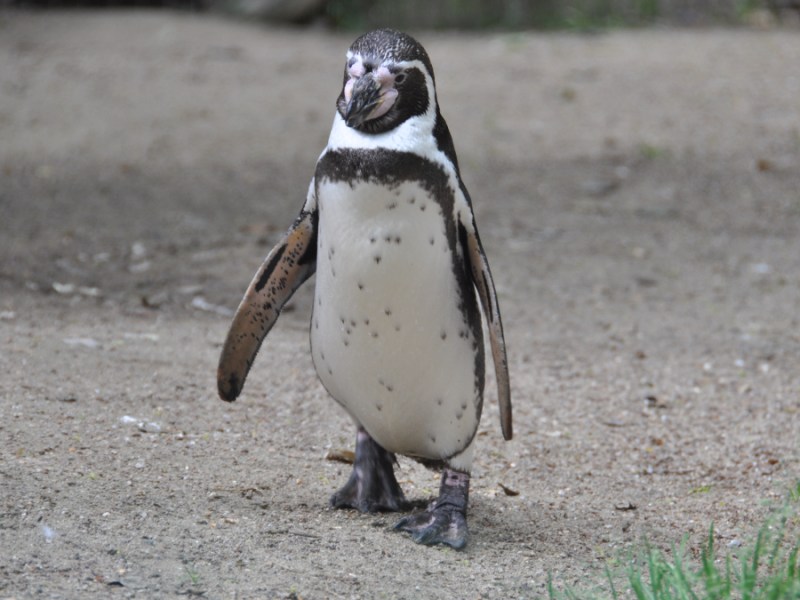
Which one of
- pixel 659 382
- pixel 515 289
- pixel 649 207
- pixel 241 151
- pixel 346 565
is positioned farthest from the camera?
pixel 241 151

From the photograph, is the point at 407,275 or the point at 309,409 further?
the point at 309,409

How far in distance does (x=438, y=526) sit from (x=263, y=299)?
2.61ft

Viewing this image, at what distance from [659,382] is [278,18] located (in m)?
7.31

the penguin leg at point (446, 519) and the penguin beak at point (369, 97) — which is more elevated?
the penguin beak at point (369, 97)

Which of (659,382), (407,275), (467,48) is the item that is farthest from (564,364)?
(467,48)

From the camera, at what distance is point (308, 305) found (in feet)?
18.5

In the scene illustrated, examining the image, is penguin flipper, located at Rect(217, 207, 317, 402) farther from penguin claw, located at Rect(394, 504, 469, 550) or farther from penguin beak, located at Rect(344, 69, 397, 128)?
penguin claw, located at Rect(394, 504, 469, 550)

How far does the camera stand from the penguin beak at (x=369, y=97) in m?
2.93

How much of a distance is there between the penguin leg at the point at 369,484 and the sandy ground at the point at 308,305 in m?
0.08

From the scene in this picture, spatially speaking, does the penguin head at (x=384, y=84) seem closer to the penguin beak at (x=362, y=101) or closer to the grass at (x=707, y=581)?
the penguin beak at (x=362, y=101)

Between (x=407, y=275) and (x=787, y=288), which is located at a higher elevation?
(x=407, y=275)

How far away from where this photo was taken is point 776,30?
10.4 m

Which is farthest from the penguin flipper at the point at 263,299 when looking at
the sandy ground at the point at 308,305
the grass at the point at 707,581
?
the grass at the point at 707,581

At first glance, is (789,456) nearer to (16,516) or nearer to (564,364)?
(564,364)
